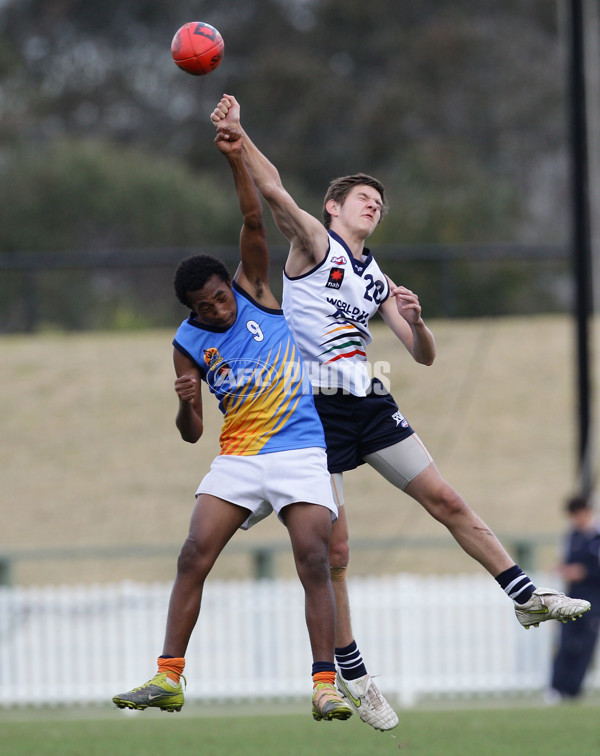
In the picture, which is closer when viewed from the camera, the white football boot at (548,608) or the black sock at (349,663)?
the white football boot at (548,608)

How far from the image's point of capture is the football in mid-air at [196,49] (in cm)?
670

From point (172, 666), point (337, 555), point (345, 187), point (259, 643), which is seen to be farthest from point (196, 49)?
point (259, 643)

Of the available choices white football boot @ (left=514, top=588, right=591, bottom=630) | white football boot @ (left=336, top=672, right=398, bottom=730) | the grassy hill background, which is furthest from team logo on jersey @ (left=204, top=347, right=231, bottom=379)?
the grassy hill background

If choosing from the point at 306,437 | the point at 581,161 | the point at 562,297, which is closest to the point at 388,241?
the point at 562,297

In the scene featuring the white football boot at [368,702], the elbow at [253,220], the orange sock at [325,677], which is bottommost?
the white football boot at [368,702]

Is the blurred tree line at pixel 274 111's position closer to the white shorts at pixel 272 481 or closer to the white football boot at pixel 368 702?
the white football boot at pixel 368 702

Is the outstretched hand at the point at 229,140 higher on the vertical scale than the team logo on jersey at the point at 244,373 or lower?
higher

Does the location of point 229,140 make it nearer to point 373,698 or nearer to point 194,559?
point 194,559

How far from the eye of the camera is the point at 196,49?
670 centimetres

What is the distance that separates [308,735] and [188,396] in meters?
5.58

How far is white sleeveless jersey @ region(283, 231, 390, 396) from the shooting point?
6.76 meters

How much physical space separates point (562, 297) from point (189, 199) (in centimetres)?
1039

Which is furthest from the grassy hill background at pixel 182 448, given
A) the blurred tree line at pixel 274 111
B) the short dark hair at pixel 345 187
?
the short dark hair at pixel 345 187

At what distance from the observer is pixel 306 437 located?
259 inches
